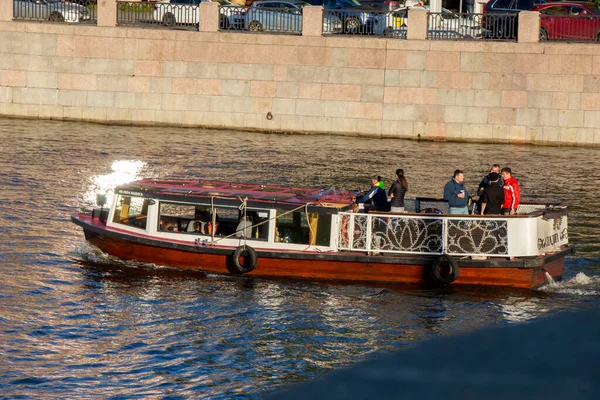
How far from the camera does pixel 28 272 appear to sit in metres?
18.7

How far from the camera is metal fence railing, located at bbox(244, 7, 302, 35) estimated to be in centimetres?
3884

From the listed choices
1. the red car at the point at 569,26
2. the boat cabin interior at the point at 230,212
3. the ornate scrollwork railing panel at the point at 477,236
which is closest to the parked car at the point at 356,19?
the red car at the point at 569,26

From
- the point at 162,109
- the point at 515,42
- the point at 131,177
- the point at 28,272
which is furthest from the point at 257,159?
the point at 28,272

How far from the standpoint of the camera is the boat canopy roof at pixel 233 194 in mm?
18438

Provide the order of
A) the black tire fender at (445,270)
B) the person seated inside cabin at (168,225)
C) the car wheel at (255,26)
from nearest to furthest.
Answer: the black tire fender at (445,270) < the person seated inside cabin at (168,225) < the car wheel at (255,26)

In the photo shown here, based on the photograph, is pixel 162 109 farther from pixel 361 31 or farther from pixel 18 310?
pixel 18 310

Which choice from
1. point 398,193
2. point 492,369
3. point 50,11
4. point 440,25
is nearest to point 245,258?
point 398,193

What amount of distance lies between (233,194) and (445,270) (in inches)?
173

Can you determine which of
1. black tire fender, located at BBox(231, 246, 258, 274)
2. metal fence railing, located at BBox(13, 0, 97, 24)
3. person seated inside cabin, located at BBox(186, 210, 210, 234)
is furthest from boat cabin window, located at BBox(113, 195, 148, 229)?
metal fence railing, located at BBox(13, 0, 97, 24)

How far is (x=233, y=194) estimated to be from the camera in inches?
744

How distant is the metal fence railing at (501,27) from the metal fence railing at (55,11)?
52.9ft

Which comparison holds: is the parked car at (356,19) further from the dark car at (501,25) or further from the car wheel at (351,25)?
the dark car at (501,25)

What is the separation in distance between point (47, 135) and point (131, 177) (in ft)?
26.7

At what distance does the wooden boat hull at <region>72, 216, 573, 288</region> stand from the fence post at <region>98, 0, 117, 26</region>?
851 inches
